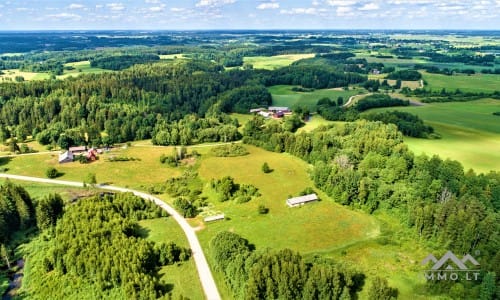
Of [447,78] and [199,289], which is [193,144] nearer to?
[199,289]

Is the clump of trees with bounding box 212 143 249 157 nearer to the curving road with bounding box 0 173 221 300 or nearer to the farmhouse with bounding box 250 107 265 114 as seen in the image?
the curving road with bounding box 0 173 221 300

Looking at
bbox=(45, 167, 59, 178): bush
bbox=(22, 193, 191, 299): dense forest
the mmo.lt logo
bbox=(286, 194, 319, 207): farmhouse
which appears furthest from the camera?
bbox=(45, 167, 59, 178): bush

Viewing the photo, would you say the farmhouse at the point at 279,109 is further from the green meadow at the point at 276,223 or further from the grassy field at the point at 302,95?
the green meadow at the point at 276,223

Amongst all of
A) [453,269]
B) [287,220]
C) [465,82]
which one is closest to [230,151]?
[287,220]

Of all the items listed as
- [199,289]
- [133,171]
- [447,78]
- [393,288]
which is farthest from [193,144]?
[447,78]

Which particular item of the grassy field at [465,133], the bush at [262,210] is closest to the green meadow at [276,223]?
the bush at [262,210]

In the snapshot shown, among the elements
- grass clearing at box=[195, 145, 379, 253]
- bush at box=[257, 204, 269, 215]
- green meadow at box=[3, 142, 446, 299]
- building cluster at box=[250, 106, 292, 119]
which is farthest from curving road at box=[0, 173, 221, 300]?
building cluster at box=[250, 106, 292, 119]

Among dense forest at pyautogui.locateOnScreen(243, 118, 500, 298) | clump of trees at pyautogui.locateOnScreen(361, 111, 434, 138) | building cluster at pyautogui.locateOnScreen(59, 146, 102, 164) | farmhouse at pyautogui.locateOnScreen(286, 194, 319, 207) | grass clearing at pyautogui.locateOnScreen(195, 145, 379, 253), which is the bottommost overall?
grass clearing at pyautogui.locateOnScreen(195, 145, 379, 253)
